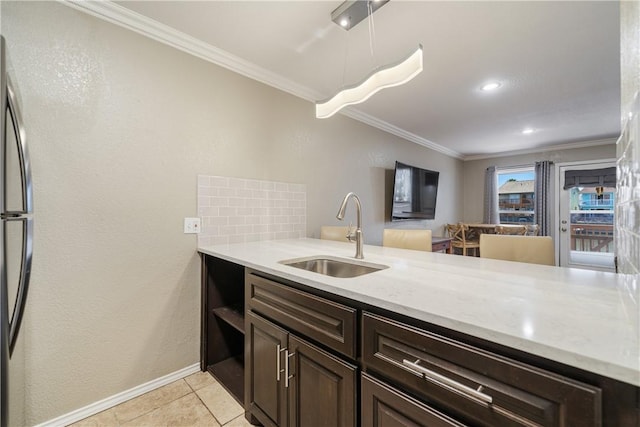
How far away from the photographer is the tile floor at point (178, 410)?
57.1 inches

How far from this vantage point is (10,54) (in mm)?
1317

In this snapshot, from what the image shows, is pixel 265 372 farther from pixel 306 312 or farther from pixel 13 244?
pixel 13 244

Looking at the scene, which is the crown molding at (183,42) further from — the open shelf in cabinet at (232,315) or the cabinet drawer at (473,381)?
the cabinet drawer at (473,381)

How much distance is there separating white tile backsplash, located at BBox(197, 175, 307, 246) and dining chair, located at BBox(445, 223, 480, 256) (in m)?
3.46

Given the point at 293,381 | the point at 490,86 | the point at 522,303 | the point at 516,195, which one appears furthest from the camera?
the point at 516,195

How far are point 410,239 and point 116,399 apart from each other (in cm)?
223

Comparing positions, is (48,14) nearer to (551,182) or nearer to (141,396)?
(141,396)

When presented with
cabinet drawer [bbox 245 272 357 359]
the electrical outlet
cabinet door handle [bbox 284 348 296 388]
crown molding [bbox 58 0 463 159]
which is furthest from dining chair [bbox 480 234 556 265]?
crown molding [bbox 58 0 463 159]

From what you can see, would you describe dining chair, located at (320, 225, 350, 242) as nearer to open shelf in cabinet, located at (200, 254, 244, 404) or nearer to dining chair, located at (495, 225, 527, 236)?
open shelf in cabinet, located at (200, 254, 244, 404)

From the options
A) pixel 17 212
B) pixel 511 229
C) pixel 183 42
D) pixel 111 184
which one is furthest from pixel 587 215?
pixel 17 212

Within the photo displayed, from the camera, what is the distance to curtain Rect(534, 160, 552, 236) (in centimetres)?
492

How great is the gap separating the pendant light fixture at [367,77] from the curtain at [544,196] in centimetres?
505

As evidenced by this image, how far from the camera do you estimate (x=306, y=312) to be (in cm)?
107

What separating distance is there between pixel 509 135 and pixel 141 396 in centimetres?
543
